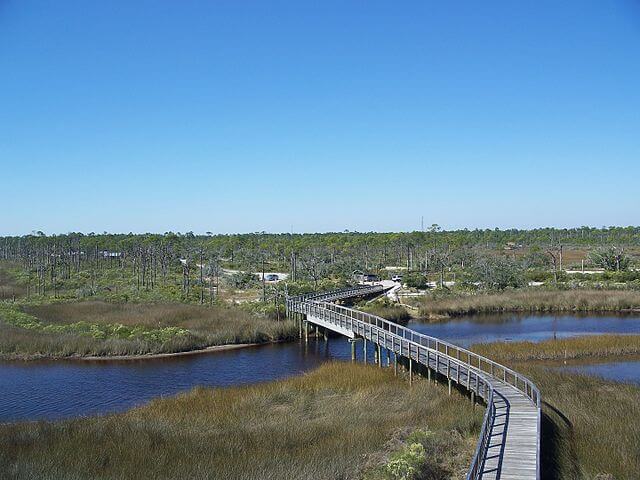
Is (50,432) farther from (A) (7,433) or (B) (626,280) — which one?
(B) (626,280)

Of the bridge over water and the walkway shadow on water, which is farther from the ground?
the bridge over water

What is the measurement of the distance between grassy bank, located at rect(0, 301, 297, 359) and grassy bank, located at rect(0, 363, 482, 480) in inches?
567

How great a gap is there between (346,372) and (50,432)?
1316 cm

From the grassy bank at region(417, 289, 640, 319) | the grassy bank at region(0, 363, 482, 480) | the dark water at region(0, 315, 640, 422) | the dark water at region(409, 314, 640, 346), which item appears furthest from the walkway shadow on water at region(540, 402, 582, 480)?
the grassy bank at region(417, 289, 640, 319)

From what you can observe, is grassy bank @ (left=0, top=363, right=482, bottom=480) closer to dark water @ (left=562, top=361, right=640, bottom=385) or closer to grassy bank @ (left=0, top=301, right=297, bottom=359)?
dark water @ (left=562, top=361, right=640, bottom=385)

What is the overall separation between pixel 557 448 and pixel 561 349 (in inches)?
725

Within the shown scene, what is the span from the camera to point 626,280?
67938 millimetres

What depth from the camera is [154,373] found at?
3219 centimetres

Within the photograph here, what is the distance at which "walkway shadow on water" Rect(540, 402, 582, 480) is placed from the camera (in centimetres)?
1531

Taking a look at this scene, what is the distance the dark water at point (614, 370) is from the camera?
93.8 feet

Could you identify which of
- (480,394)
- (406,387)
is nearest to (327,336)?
(406,387)

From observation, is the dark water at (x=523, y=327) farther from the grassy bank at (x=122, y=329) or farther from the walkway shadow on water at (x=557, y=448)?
the walkway shadow on water at (x=557, y=448)

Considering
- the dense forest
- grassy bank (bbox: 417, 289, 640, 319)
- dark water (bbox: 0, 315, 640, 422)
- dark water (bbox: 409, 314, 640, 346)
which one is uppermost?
the dense forest

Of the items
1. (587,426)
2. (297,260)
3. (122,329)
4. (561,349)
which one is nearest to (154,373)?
(122,329)
